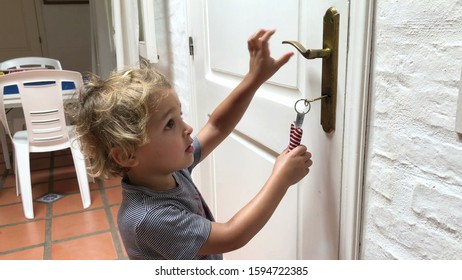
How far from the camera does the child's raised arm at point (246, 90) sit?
809 millimetres

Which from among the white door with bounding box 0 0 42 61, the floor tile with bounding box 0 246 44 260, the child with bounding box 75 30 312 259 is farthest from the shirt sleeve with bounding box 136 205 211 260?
the white door with bounding box 0 0 42 61

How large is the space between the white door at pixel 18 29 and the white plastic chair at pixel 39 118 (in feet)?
7.91

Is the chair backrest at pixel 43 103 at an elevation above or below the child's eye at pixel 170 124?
below

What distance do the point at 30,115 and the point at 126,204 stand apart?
5.57 feet

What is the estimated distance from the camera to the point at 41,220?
217 centimetres

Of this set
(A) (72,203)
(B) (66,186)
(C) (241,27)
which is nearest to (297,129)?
(C) (241,27)

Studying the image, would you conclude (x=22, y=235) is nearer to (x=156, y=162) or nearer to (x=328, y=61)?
Result: (x=156, y=162)

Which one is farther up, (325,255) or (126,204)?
(126,204)

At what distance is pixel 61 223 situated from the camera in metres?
2.13

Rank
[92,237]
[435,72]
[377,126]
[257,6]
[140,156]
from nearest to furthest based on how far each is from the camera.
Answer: [435,72], [377,126], [140,156], [257,6], [92,237]

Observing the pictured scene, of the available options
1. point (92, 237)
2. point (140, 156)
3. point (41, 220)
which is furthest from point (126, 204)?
point (41, 220)

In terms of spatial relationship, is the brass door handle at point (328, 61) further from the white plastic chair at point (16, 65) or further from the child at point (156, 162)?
the white plastic chair at point (16, 65)

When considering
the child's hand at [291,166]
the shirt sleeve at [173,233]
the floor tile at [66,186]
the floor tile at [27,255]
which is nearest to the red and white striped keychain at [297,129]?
the child's hand at [291,166]
